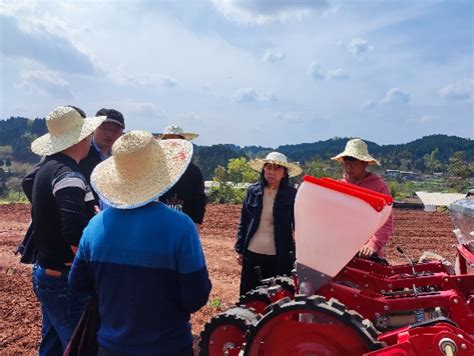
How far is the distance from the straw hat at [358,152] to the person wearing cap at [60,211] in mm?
2035

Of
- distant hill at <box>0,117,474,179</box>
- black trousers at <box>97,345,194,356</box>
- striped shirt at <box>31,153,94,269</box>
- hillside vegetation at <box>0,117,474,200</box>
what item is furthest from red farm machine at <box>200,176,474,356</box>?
distant hill at <box>0,117,474,179</box>

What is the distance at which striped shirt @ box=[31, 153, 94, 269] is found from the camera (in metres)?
2.51

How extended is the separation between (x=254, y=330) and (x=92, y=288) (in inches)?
38.0

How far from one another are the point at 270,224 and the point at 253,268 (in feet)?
1.39

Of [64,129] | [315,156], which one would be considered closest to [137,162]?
[64,129]

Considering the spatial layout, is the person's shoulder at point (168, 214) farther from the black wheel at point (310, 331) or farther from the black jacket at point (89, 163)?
the black jacket at point (89, 163)

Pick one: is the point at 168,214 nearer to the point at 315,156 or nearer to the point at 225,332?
the point at 225,332

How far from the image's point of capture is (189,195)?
4.04m

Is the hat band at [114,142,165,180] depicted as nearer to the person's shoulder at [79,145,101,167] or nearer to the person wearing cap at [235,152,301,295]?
the person's shoulder at [79,145,101,167]

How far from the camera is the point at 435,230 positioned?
1271 cm

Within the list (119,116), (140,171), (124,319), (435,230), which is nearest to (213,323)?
(124,319)

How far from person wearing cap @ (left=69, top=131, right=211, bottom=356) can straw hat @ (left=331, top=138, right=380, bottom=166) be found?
220 centimetres

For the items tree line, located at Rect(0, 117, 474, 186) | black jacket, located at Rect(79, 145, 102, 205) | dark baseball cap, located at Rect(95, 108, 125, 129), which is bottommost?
black jacket, located at Rect(79, 145, 102, 205)

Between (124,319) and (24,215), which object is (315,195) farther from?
(24,215)
